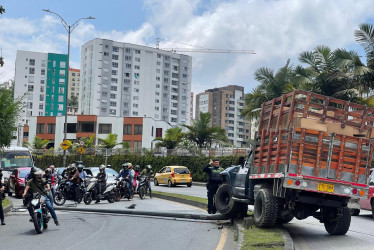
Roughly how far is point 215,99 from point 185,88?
2176 cm

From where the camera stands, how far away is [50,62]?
13000cm

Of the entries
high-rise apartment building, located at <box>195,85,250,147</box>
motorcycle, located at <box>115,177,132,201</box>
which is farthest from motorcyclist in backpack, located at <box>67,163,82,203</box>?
high-rise apartment building, located at <box>195,85,250,147</box>

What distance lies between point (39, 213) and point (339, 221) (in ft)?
22.7

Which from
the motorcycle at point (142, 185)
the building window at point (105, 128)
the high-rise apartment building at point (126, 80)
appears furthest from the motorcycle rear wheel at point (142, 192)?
the high-rise apartment building at point (126, 80)

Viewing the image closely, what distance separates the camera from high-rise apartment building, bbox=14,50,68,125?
5074 inches

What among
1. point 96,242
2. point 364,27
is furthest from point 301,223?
point 364,27

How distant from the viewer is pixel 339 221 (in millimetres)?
11867

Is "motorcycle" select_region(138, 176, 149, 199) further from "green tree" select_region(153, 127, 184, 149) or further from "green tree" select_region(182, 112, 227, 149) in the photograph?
"green tree" select_region(153, 127, 184, 149)

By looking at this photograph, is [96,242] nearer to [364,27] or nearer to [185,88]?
[364,27]

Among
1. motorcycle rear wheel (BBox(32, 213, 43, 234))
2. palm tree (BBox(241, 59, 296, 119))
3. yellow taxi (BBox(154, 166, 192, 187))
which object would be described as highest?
palm tree (BBox(241, 59, 296, 119))

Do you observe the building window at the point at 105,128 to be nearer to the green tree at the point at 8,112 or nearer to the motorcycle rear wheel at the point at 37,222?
the green tree at the point at 8,112

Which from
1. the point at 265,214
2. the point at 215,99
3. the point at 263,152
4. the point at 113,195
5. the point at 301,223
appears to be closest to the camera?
the point at 265,214

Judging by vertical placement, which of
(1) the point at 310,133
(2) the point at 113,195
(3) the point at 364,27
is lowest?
(2) the point at 113,195

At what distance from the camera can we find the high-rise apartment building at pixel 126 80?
4847 inches
